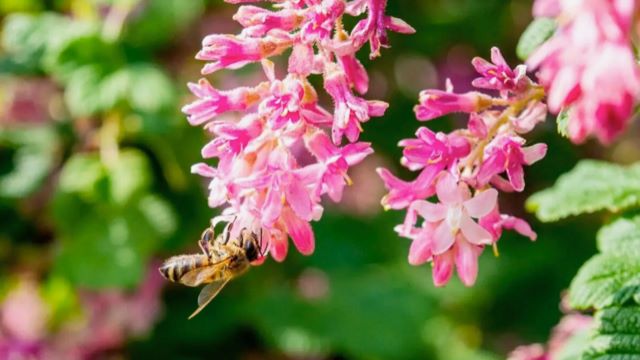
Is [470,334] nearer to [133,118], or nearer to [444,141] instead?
[133,118]

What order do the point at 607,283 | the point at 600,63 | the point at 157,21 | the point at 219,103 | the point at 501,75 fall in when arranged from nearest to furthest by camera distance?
the point at 600,63 → the point at 501,75 → the point at 219,103 → the point at 607,283 → the point at 157,21

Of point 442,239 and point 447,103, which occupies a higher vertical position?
point 447,103

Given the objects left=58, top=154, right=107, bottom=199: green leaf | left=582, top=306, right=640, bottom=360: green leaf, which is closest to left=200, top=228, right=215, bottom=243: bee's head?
left=582, top=306, right=640, bottom=360: green leaf

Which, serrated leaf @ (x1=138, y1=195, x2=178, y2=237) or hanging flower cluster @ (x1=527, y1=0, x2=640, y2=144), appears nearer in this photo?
hanging flower cluster @ (x1=527, y1=0, x2=640, y2=144)

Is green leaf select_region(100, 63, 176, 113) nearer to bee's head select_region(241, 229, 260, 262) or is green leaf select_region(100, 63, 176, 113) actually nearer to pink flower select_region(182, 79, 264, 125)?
bee's head select_region(241, 229, 260, 262)

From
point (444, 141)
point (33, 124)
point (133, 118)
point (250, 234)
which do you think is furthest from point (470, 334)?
point (444, 141)

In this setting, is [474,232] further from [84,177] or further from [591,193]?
[84,177]

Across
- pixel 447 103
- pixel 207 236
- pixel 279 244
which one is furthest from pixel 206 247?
pixel 447 103

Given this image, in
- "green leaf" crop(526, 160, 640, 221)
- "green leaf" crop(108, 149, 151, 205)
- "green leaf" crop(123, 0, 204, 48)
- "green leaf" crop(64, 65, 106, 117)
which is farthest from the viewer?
"green leaf" crop(123, 0, 204, 48)
